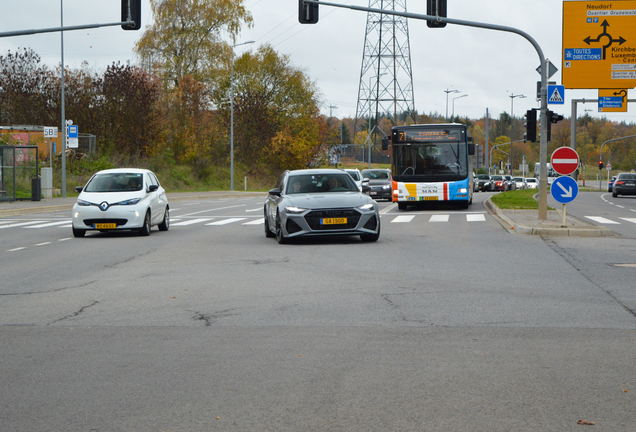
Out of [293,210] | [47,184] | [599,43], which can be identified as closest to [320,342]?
[293,210]

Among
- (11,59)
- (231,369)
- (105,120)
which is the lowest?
(231,369)

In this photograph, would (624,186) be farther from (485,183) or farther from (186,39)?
(186,39)

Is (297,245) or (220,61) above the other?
(220,61)

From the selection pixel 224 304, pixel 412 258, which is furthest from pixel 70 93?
pixel 224 304

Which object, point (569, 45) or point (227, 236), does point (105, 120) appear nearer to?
point (569, 45)

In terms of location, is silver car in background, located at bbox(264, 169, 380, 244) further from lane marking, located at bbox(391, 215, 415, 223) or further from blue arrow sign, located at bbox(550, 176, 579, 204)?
lane marking, located at bbox(391, 215, 415, 223)

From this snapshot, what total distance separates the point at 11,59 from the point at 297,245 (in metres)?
36.2

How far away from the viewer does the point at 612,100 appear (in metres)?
38.2

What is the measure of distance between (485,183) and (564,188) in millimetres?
50486

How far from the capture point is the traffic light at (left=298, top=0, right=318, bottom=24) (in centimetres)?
2042

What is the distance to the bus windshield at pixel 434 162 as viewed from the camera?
Result: 94.7 feet

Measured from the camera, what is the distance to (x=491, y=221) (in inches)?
903

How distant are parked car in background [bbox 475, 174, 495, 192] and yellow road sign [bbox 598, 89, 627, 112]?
2832 cm

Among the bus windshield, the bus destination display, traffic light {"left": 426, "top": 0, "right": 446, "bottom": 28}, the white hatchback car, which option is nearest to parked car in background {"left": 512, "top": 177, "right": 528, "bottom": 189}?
the bus destination display
